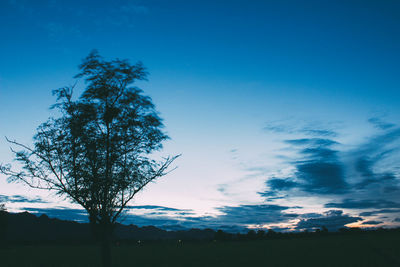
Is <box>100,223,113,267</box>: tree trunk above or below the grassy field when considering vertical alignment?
above

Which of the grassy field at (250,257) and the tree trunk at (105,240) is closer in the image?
the tree trunk at (105,240)

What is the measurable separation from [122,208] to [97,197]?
1.81m

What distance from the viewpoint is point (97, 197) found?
17.4 meters

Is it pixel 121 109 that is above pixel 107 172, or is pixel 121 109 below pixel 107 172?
above

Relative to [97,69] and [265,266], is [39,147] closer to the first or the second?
[97,69]

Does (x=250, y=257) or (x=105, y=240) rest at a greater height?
(x=105, y=240)

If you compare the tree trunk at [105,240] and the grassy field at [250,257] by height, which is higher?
the tree trunk at [105,240]

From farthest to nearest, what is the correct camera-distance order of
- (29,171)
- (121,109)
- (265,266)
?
1. (265,266)
2. (121,109)
3. (29,171)

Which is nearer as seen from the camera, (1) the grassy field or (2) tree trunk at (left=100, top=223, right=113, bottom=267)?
(2) tree trunk at (left=100, top=223, right=113, bottom=267)

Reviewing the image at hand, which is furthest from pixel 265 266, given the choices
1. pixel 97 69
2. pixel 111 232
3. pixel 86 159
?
pixel 97 69

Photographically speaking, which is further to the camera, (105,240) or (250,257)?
(250,257)

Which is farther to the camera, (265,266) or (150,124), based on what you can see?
(265,266)

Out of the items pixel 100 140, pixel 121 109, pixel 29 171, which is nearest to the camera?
pixel 29 171

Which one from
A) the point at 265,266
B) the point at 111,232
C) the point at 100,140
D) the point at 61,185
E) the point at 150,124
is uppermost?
the point at 150,124
